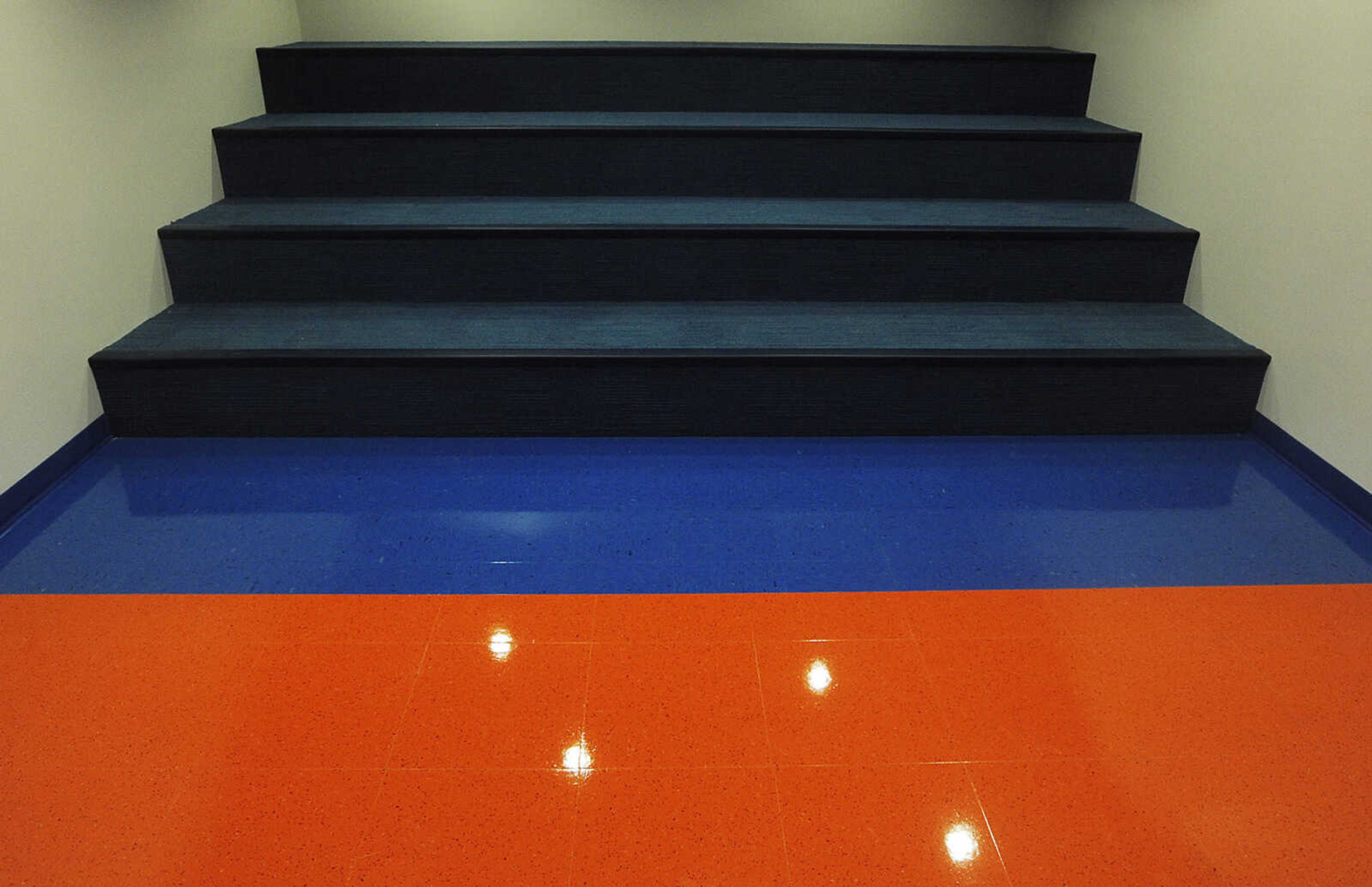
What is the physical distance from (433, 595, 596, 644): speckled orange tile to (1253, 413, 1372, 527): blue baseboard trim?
1.59 meters

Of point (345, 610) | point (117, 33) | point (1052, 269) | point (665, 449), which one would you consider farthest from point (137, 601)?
point (1052, 269)

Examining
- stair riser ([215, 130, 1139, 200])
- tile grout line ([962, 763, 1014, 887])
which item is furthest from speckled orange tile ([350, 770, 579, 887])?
stair riser ([215, 130, 1139, 200])

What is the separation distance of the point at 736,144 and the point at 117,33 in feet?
5.14

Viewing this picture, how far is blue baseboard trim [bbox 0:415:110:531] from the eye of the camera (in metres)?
1.80

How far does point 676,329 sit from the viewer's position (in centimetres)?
223

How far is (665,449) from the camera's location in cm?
212

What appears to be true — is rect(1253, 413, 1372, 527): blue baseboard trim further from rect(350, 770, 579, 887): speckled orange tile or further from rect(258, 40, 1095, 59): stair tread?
rect(350, 770, 579, 887): speckled orange tile

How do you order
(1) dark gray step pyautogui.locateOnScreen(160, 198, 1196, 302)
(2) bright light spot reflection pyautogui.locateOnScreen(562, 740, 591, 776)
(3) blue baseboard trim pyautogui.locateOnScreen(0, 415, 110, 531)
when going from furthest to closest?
(1) dark gray step pyautogui.locateOnScreen(160, 198, 1196, 302) < (3) blue baseboard trim pyautogui.locateOnScreen(0, 415, 110, 531) < (2) bright light spot reflection pyautogui.locateOnScreen(562, 740, 591, 776)

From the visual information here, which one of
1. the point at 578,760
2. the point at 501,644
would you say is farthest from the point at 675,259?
the point at 578,760

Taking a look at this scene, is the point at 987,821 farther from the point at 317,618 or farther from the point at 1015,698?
the point at 317,618

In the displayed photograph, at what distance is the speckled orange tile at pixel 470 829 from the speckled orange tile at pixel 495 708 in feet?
0.10

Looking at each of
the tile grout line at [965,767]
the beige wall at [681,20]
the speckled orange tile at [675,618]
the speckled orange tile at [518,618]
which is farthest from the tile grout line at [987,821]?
the beige wall at [681,20]

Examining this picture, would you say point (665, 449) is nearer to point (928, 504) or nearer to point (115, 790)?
point (928, 504)

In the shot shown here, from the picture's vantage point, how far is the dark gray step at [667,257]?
234 cm
